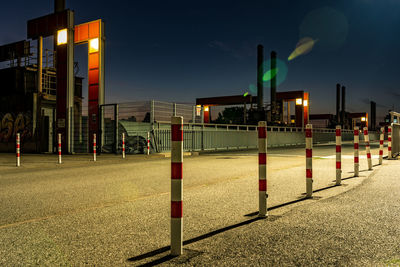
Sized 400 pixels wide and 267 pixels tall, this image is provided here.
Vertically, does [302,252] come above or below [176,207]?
below

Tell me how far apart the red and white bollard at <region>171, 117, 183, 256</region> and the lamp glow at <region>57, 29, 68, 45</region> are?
725 inches

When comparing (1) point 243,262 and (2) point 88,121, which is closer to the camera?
(1) point 243,262

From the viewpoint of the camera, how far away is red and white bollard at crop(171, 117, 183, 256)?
299cm

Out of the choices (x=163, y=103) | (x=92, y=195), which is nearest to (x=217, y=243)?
(x=92, y=195)

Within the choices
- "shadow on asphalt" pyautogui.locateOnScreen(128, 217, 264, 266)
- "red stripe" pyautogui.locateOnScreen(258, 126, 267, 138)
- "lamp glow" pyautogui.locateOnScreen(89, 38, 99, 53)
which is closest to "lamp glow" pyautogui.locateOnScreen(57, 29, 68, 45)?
"lamp glow" pyautogui.locateOnScreen(89, 38, 99, 53)

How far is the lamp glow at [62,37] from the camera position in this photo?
63.4 feet

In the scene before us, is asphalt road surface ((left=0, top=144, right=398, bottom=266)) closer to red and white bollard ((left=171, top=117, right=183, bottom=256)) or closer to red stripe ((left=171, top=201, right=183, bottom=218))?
red and white bollard ((left=171, top=117, right=183, bottom=256))

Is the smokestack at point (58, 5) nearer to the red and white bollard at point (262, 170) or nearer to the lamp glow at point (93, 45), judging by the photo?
the lamp glow at point (93, 45)

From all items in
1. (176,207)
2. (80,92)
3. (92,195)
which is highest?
(80,92)

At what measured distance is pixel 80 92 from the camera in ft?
110

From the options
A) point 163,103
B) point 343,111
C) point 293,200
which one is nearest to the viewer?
point 293,200

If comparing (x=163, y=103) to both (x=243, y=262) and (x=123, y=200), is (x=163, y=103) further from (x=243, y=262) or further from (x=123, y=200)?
(x=243, y=262)

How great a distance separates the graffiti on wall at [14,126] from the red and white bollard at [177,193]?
21028mm

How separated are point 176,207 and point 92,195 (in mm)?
3445
